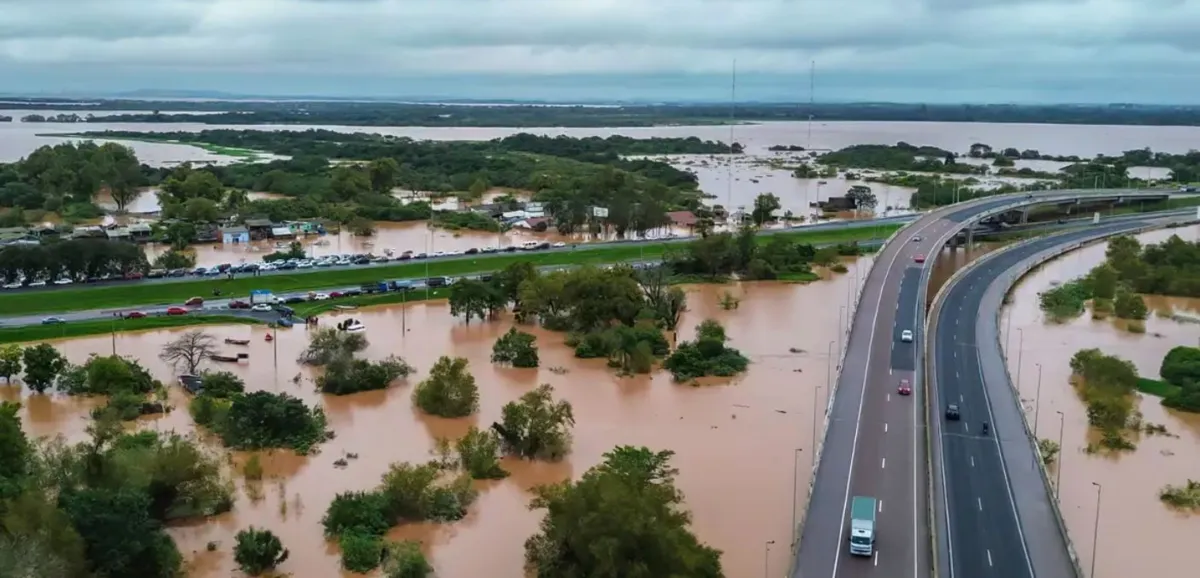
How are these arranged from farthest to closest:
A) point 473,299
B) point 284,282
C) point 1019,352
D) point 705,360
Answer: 1. point 284,282
2. point 473,299
3. point 1019,352
4. point 705,360

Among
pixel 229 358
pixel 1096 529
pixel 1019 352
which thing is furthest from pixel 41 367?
Result: pixel 1019 352

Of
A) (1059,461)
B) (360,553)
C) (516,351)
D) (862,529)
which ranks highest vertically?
(862,529)

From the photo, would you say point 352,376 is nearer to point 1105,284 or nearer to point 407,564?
point 407,564

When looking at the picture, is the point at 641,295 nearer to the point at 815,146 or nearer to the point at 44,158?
the point at 44,158

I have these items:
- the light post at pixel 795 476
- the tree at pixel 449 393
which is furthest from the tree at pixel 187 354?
the light post at pixel 795 476

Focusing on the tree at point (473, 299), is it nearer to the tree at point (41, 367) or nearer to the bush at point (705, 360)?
the bush at point (705, 360)

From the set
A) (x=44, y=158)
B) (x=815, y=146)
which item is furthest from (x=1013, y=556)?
(x=815, y=146)

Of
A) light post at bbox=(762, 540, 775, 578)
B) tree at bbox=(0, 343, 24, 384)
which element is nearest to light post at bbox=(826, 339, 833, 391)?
light post at bbox=(762, 540, 775, 578)
